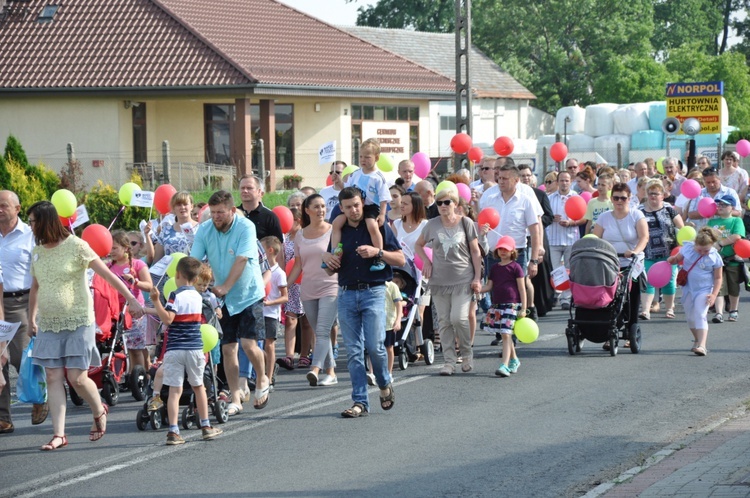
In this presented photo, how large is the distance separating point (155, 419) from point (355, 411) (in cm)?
162

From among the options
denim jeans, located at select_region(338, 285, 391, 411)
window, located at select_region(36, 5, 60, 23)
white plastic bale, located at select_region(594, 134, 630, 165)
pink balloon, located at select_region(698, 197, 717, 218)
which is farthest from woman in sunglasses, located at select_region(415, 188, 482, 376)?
white plastic bale, located at select_region(594, 134, 630, 165)

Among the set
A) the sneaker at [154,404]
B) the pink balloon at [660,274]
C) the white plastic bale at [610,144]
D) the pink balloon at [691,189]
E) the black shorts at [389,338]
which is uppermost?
the white plastic bale at [610,144]

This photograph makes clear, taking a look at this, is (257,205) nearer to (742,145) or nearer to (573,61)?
(742,145)

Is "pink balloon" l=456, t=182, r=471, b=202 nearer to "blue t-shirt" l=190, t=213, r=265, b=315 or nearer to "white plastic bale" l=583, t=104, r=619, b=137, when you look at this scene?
"blue t-shirt" l=190, t=213, r=265, b=315

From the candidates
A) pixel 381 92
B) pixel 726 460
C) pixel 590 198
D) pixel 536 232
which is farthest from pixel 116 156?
pixel 726 460

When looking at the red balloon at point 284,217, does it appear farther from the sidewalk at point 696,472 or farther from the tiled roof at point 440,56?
the tiled roof at point 440,56

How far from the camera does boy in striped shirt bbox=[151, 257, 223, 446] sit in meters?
9.55

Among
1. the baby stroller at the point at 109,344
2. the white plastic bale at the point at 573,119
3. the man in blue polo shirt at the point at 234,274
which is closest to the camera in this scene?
the man in blue polo shirt at the point at 234,274

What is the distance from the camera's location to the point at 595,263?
13.6 m

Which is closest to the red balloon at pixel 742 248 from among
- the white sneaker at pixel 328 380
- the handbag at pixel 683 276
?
the handbag at pixel 683 276

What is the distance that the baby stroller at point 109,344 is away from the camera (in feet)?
37.4

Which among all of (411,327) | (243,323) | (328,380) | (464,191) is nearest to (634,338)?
(411,327)

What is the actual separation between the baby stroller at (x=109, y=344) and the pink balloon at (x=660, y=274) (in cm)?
676

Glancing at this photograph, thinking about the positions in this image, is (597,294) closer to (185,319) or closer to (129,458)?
(185,319)
